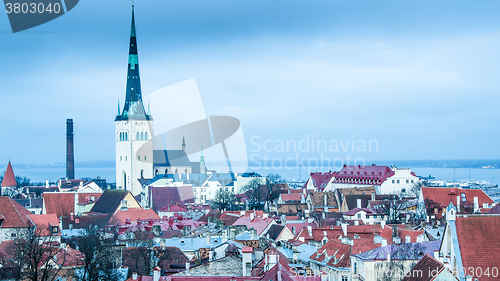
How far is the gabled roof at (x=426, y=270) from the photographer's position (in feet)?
70.9

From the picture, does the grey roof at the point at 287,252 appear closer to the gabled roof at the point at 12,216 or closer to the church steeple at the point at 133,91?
the gabled roof at the point at 12,216

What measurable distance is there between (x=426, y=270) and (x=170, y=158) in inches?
4495

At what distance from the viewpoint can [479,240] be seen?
944 inches

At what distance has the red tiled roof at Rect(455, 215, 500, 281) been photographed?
23484mm

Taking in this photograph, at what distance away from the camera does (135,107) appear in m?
114

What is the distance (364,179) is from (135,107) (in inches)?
1722

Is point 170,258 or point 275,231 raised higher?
point 170,258

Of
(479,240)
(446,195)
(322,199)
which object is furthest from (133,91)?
(479,240)

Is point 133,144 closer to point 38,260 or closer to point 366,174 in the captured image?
point 366,174

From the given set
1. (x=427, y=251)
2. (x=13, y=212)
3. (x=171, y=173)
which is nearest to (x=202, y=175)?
(x=171, y=173)

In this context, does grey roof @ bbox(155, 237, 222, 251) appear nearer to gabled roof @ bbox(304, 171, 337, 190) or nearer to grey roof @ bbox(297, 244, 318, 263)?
grey roof @ bbox(297, 244, 318, 263)

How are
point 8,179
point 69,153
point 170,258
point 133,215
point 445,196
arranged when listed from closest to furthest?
point 170,258 → point 445,196 → point 133,215 → point 8,179 → point 69,153

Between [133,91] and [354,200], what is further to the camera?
[133,91]

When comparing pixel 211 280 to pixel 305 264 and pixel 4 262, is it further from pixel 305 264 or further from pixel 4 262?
pixel 4 262
